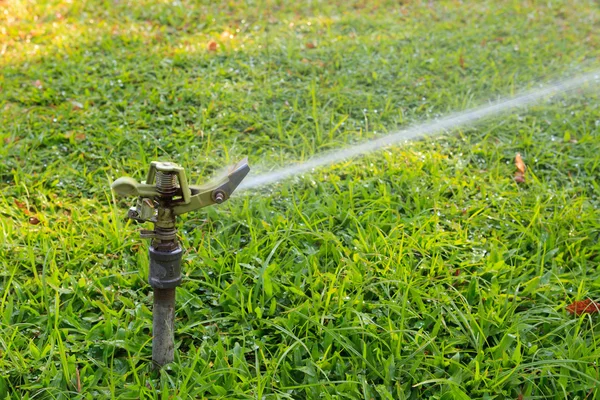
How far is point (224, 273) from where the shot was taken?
244cm

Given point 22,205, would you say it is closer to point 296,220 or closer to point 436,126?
point 296,220

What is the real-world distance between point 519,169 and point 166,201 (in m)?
2.22

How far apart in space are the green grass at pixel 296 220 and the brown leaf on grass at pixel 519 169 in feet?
0.12

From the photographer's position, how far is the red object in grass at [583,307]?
2.41 meters

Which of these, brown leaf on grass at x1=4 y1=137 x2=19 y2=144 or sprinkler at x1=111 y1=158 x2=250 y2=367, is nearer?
sprinkler at x1=111 y1=158 x2=250 y2=367

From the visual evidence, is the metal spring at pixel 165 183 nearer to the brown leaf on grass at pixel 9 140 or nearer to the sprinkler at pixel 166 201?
the sprinkler at pixel 166 201

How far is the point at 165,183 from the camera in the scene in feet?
5.63

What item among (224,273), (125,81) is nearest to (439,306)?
(224,273)

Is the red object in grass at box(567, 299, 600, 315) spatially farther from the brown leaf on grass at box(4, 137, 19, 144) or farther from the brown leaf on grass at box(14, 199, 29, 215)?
the brown leaf on grass at box(4, 137, 19, 144)

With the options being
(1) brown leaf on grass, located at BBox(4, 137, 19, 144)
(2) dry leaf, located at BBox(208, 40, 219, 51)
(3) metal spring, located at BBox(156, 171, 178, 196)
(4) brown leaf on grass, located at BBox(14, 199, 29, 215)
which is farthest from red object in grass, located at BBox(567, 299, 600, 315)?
(2) dry leaf, located at BBox(208, 40, 219, 51)

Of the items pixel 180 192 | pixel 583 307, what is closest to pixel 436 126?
pixel 583 307

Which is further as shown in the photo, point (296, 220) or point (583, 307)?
point (296, 220)

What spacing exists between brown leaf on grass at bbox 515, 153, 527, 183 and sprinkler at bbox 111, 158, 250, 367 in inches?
76.4

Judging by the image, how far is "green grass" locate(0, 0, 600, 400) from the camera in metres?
2.12
